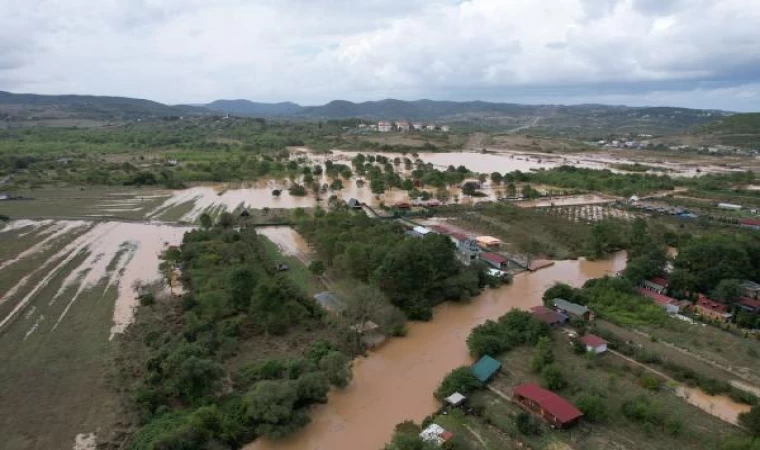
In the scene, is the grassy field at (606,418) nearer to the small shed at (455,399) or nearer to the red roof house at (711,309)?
the small shed at (455,399)

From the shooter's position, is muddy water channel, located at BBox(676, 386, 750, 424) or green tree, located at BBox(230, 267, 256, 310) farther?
green tree, located at BBox(230, 267, 256, 310)

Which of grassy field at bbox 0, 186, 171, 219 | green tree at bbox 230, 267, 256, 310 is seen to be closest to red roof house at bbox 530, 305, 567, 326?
green tree at bbox 230, 267, 256, 310

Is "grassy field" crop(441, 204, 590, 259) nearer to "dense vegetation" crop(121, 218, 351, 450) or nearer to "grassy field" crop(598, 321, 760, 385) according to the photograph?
"grassy field" crop(598, 321, 760, 385)

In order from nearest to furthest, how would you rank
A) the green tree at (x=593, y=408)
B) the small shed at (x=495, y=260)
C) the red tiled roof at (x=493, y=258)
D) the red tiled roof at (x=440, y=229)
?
the green tree at (x=593, y=408) → the small shed at (x=495, y=260) → the red tiled roof at (x=493, y=258) → the red tiled roof at (x=440, y=229)

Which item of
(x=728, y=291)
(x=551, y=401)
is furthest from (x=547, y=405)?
(x=728, y=291)

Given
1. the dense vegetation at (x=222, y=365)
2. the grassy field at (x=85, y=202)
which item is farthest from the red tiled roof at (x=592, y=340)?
the grassy field at (x=85, y=202)

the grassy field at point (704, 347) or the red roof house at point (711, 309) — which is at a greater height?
the red roof house at point (711, 309)

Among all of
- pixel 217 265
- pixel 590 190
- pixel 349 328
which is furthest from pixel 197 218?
pixel 590 190
